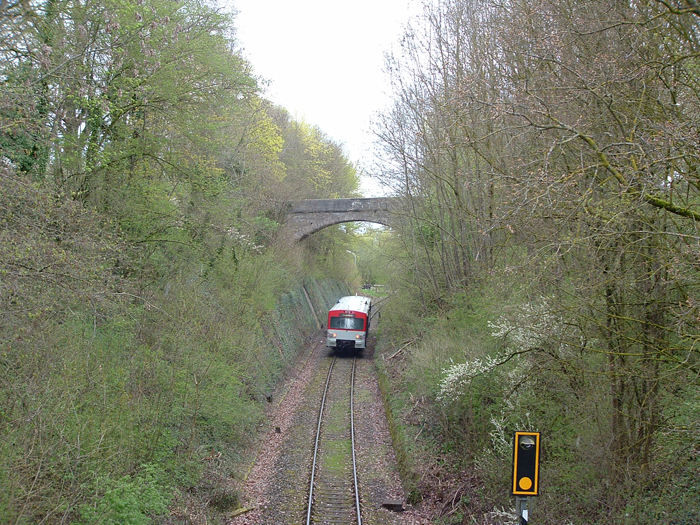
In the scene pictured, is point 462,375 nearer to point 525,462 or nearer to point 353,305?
point 525,462

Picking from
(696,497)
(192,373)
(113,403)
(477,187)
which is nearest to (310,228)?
(477,187)

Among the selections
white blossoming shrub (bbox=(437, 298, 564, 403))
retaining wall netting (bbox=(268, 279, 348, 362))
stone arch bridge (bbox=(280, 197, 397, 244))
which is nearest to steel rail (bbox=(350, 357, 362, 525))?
white blossoming shrub (bbox=(437, 298, 564, 403))

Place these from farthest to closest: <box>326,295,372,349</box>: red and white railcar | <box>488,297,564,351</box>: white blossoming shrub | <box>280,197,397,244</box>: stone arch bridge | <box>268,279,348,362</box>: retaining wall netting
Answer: <box>280,197,397,244</box>: stone arch bridge < <box>326,295,372,349</box>: red and white railcar < <box>268,279,348,362</box>: retaining wall netting < <box>488,297,564,351</box>: white blossoming shrub

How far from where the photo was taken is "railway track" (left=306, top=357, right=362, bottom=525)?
920 centimetres

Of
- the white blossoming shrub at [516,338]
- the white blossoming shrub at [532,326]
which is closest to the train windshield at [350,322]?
the white blossoming shrub at [516,338]

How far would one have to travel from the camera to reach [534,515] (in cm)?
689

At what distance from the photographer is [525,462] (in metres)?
4.51

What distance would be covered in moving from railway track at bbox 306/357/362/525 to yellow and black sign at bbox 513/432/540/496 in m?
5.06

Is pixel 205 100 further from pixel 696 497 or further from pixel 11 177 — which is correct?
pixel 696 497

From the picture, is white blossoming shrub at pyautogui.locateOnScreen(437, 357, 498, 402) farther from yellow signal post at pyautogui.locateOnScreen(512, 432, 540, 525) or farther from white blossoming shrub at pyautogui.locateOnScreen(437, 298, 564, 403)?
yellow signal post at pyautogui.locateOnScreen(512, 432, 540, 525)

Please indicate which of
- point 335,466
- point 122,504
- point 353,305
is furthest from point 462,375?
point 353,305

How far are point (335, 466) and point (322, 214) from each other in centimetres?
1960

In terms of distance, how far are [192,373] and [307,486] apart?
3.25 metres

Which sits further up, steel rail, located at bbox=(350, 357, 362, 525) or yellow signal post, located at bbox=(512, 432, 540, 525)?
yellow signal post, located at bbox=(512, 432, 540, 525)
